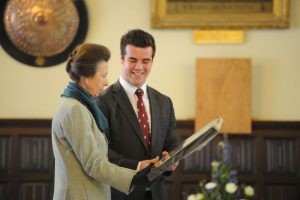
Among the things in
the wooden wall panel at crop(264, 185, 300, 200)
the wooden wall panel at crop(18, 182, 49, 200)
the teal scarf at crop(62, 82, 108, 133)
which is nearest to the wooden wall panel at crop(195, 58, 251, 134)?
the wooden wall panel at crop(264, 185, 300, 200)

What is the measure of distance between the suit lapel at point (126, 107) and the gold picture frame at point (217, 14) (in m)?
1.47

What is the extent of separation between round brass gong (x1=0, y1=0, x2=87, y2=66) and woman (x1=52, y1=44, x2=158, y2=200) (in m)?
1.99

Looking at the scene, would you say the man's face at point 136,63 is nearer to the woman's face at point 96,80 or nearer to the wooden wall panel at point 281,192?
the woman's face at point 96,80

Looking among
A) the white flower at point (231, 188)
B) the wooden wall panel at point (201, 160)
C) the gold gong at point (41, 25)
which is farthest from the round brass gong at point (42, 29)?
the white flower at point (231, 188)

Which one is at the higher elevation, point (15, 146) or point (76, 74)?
point (76, 74)

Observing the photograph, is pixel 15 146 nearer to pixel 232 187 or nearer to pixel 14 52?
pixel 14 52

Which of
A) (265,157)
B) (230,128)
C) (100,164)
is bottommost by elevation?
(265,157)

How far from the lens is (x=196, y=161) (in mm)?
3697

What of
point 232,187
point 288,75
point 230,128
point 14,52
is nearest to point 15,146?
point 14,52

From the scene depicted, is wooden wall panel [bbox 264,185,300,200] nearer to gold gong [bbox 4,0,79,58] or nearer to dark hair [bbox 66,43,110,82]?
gold gong [bbox 4,0,79,58]

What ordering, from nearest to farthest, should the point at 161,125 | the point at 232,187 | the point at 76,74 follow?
the point at 232,187 → the point at 76,74 → the point at 161,125

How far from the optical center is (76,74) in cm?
178

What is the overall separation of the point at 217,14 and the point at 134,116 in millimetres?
1708

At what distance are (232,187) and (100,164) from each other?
1.56 feet
